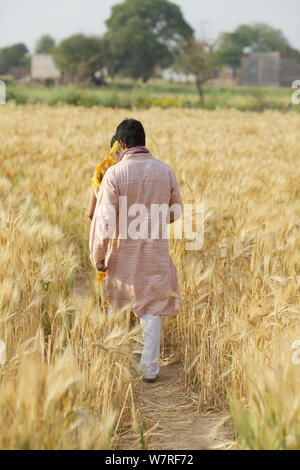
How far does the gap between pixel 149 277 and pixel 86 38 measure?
159 ft

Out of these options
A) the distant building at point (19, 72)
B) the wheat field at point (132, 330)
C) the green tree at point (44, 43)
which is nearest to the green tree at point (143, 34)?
the distant building at point (19, 72)

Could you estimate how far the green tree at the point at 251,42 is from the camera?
240ft

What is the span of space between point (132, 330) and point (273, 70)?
2632 inches

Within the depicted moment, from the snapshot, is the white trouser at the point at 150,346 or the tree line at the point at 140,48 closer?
the white trouser at the point at 150,346

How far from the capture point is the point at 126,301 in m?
2.70

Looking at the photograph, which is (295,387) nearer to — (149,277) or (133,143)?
(149,277)

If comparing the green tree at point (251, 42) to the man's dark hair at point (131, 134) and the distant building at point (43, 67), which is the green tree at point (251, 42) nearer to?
the distant building at point (43, 67)

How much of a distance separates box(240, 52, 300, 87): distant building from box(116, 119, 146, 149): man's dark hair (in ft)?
209

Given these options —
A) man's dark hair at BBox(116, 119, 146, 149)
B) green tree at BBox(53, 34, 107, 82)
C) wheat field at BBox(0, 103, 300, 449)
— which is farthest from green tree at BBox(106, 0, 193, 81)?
man's dark hair at BBox(116, 119, 146, 149)

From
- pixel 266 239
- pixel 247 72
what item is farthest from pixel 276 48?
pixel 266 239

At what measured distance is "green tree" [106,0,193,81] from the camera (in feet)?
167

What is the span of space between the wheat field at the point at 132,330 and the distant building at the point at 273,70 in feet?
203

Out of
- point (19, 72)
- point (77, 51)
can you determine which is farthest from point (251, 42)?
point (77, 51)
